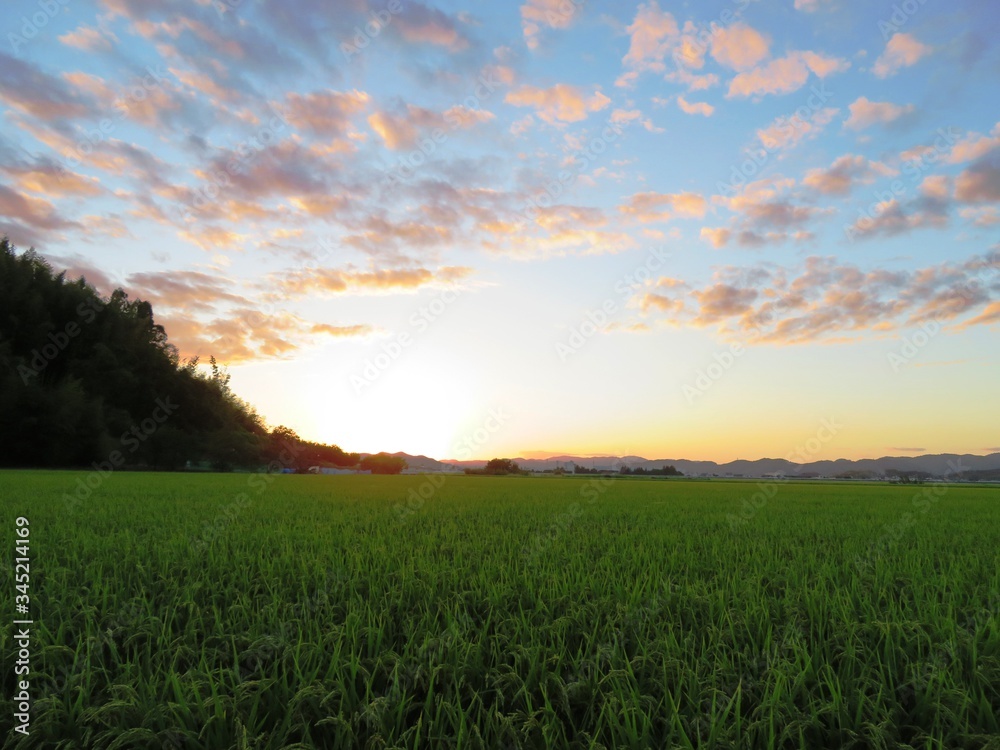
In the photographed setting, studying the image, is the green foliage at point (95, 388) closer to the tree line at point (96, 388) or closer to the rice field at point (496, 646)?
the tree line at point (96, 388)

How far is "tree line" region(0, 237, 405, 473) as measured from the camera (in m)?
37.0

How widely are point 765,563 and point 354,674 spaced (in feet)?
17.0

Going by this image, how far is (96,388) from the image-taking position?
45125mm

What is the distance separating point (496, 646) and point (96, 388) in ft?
178

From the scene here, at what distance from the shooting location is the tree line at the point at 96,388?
121 ft

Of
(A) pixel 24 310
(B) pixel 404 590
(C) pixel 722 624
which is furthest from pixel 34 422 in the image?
(C) pixel 722 624

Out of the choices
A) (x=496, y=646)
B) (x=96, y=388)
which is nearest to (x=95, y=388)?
(x=96, y=388)

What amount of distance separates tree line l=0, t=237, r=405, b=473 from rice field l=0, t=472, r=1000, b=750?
130ft

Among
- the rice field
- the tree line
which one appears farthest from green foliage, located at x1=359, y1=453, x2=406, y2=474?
the rice field

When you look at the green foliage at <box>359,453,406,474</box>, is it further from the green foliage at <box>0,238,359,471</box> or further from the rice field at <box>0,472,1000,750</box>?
the rice field at <box>0,472,1000,750</box>

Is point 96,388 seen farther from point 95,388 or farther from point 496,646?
point 496,646

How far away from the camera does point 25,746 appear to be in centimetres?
223

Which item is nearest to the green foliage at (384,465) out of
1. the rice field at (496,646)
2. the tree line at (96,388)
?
the tree line at (96,388)

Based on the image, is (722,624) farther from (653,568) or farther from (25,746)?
(25,746)
